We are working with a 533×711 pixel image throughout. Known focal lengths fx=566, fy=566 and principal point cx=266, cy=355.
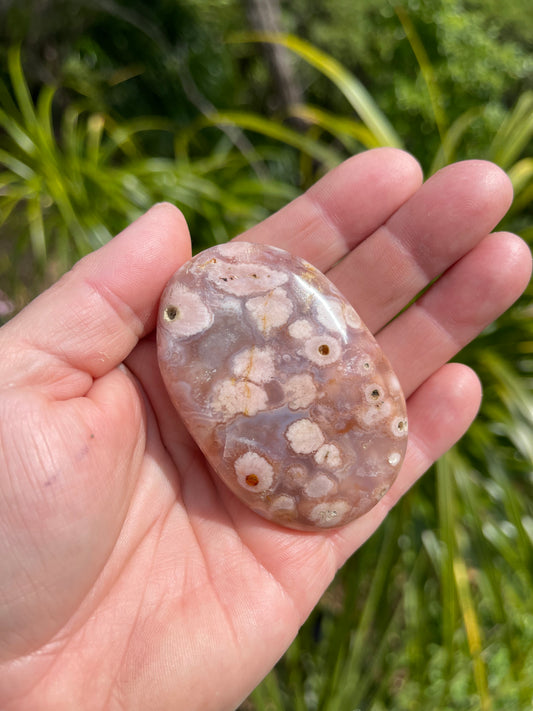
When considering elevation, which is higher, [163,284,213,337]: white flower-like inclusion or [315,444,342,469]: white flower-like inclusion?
[163,284,213,337]: white flower-like inclusion

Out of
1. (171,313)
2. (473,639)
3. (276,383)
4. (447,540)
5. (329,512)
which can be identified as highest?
(171,313)

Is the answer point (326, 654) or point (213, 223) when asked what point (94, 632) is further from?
point (213, 223)

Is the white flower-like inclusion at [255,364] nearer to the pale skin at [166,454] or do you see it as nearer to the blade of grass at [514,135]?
the pale skin at [166,454]

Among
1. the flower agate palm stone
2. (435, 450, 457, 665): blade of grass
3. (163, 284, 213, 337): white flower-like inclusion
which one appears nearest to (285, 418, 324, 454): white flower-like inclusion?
the flower agate palm stone

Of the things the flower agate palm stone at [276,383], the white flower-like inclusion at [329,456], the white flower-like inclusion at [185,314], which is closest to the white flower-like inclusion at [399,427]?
the flower agate palm stone at [276,383]

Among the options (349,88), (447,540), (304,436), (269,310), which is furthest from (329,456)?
(349,88)

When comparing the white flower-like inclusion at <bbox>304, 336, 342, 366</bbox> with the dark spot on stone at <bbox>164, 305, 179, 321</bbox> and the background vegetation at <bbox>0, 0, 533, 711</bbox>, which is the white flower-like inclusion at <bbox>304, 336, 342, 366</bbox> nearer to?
the dark spot on stone at <bbox>164, 305, 179, 321</bbox>

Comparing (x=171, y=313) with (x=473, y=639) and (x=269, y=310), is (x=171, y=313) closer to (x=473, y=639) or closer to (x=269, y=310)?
(x=269, y=310)
